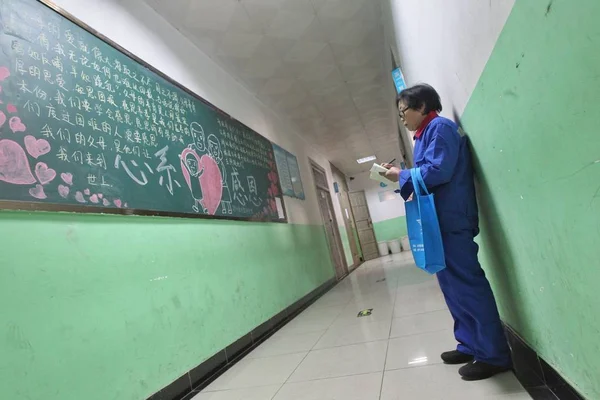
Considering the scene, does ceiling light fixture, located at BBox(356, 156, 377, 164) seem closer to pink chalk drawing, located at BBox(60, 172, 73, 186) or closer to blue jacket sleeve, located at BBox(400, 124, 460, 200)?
blue jacket sleeve, located at BBox(400, 124, 460, 200)

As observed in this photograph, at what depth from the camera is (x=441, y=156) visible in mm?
1224

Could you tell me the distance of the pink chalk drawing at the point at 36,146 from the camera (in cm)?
137

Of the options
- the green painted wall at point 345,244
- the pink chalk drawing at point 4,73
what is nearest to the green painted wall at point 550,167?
the pink chalk drawing at point 4,73

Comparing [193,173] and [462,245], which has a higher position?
[193,173]

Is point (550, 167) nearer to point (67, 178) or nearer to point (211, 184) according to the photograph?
point (67, 178)

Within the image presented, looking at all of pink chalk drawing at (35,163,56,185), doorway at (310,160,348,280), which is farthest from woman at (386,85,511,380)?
doorway at (310,160,348,280)

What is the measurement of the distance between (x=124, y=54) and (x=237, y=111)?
64.3 inches

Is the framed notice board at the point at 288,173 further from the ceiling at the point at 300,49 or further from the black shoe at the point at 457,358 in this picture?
the black shoe at the point at 457,358

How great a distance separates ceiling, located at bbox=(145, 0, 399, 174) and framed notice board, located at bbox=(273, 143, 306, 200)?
744 mm

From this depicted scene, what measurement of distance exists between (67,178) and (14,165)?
0.68ft

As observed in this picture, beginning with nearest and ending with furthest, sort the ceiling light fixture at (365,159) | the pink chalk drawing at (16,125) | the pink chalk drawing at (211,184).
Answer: the pink chalk drawing at (16,125)
the pink chalk drawing at (211,184)
the ceiling light fixture at (365,159)

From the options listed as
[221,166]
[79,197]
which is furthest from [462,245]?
[221,166]

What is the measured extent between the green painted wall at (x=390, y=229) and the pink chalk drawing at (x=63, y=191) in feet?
32.5

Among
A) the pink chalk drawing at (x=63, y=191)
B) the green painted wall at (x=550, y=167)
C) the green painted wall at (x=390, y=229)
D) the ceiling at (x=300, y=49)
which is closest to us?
the green painted wall at (x=550, y=167)
